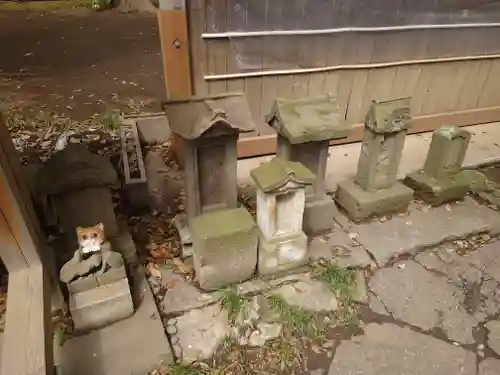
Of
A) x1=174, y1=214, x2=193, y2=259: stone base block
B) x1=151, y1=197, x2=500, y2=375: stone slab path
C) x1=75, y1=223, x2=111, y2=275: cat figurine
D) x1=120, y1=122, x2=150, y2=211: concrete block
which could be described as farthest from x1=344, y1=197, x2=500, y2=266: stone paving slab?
x1=75, y1=223, x2=111, y2=275: cat figurine

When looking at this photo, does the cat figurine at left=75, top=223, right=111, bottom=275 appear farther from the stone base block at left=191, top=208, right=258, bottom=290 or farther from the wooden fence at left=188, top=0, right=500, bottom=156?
the wooden fence at left=188, top=0, right=500, bottom=156

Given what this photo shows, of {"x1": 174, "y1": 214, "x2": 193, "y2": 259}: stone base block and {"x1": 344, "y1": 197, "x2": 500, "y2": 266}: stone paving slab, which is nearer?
{"x1": 174, "y1": 214, "x2": 193, "y2": 259}: stone base block

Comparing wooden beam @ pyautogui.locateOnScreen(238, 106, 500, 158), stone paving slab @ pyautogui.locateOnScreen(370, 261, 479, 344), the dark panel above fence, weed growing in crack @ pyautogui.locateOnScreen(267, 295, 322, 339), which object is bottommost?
stone paving slab @ pyautogui.locateOnScreen(370, 261, 479, 344)

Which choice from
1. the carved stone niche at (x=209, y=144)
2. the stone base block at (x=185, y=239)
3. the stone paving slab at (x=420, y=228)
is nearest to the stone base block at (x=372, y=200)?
the stone paving slab at (x=420, y=228)

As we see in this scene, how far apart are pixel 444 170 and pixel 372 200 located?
939 millimetres

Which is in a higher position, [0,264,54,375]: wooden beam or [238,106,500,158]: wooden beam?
[0,264,54,375]: wooden beam

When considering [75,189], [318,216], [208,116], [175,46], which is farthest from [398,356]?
[175,46]

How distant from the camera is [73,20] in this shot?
476 inches

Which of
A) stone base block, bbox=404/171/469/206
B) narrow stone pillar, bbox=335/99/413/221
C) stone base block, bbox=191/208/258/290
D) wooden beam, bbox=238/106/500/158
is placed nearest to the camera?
stone base block, bbox=191/208/258/290

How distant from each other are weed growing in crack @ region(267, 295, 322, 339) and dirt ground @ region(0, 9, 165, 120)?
190 inches

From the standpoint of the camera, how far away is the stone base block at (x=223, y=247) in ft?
10.3

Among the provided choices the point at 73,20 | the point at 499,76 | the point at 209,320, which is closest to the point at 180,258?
the point at 209,320

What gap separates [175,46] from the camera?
4332mm

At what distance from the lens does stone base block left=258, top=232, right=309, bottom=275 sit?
3.39 metres
